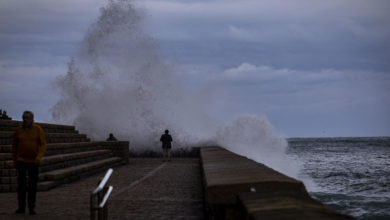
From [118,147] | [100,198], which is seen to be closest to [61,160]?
[100,198]

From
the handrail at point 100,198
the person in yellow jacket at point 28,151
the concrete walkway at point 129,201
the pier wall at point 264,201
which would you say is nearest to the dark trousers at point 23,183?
the person in yellow jacket at point 28,151

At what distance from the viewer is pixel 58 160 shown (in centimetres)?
1345

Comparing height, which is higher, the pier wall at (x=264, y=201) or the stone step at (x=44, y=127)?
the stone step at (x=44, y=127)

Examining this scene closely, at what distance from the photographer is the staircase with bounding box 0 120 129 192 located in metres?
11.2

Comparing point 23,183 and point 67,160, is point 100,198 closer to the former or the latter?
point 23,183

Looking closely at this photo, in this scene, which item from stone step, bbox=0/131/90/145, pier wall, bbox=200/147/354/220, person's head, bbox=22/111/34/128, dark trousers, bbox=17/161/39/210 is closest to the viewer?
pier wall, bbox=200/147/354/220

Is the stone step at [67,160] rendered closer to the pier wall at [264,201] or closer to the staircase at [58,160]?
the staircase at [58,160]

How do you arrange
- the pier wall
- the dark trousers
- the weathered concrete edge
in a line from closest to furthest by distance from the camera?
1. the pier wall
2. the dark trousers
3. the weathered concrete edge

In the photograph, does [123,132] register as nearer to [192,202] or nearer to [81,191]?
[81,191]

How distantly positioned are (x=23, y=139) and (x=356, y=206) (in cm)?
1329

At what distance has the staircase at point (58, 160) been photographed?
11203 mm

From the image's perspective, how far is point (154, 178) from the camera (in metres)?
14.5

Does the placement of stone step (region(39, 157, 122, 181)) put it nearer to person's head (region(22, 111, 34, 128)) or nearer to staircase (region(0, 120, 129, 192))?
staircase (region(0, 120, 129, 192))

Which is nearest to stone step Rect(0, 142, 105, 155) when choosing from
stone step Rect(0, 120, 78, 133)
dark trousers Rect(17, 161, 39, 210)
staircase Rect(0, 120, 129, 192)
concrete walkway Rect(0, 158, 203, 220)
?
staircase Rect(0, 120, 129, 192)
